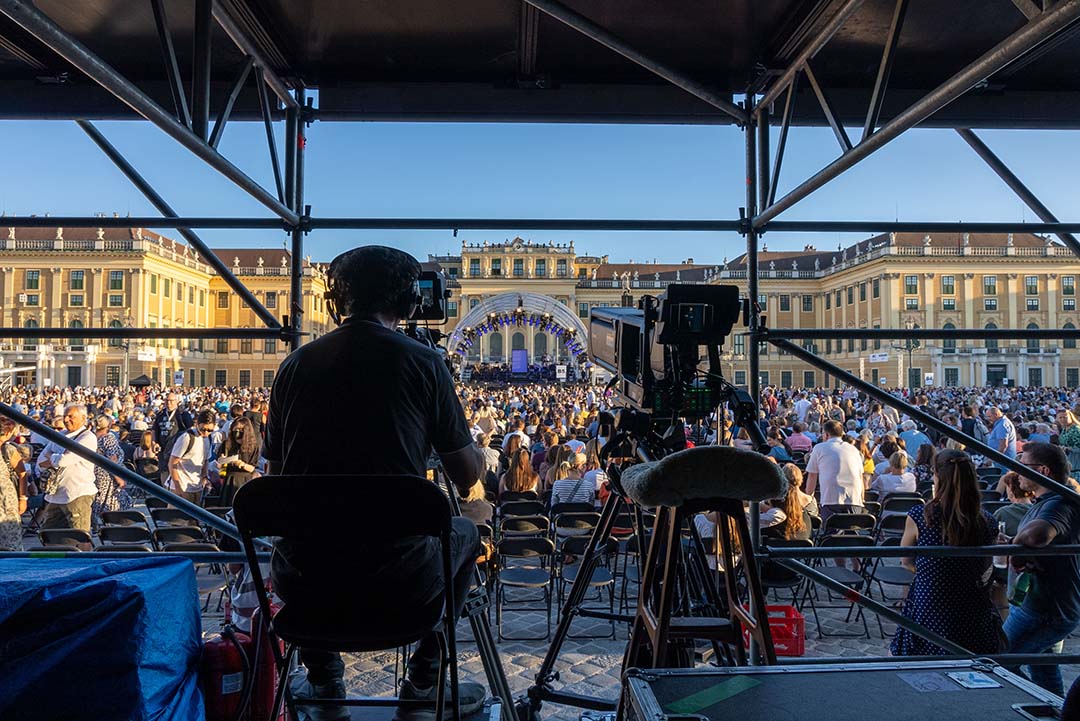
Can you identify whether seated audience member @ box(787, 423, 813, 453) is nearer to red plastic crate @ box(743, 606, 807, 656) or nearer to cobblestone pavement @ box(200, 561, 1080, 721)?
cobblestone pavement @ box(200, 561, 1080, 721)

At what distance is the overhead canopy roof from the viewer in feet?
8.91

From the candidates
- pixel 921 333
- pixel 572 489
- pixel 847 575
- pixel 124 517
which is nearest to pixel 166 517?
pixel 124 517

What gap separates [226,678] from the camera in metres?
2.27

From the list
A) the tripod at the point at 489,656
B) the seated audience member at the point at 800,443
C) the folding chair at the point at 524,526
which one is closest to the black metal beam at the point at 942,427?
the tripod at the point at 489,656

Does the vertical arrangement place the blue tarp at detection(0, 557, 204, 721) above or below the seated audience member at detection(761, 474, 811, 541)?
above

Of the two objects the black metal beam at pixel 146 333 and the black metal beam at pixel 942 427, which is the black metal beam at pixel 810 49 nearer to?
the black metal beam at pixel 942 427

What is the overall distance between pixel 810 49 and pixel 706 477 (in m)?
1.92

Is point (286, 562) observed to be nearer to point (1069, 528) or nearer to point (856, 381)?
point (856, 381)

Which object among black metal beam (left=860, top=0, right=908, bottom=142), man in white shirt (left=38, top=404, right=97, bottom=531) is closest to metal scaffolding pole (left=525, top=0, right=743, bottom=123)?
black metal beam (left=860, top=0, right=908, bottom=142)

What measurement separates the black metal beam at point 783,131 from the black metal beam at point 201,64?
2.35 metres

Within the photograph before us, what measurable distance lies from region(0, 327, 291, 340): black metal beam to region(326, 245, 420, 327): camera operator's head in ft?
3.13

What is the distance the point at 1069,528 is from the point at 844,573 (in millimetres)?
2275

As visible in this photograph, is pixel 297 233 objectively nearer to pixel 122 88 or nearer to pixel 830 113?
pixel 122 88

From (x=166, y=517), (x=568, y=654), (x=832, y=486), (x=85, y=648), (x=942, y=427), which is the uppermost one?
(x=942, y=427)
